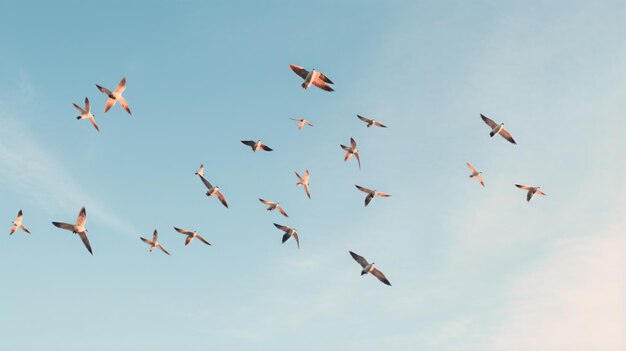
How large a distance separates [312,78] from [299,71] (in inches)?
44.0

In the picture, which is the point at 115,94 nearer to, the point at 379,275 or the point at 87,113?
the point at 87,113

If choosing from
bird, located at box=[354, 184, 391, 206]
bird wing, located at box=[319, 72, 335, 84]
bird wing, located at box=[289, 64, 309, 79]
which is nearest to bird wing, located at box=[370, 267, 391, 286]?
bird, located at box=[354, 184, 391, 206]

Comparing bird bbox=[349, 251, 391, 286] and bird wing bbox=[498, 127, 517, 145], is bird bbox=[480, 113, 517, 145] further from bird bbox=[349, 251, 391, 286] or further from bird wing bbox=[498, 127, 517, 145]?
bird bbox=[349, 251, 391, 286]

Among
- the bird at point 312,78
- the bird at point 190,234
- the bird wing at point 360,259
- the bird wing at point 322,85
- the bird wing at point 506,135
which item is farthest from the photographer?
the bird at point 190,234

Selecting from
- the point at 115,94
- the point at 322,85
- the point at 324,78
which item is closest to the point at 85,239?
the point at 115,94

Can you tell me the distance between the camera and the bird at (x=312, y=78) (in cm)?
4616

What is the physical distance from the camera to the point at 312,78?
4631 cm

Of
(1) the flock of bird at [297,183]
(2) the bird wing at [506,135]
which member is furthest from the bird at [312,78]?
(2) the bird wing at [506,135]

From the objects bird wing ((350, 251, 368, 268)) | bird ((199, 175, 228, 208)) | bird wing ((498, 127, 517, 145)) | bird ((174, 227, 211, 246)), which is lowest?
bird wing ((350, 251, 368, 268))

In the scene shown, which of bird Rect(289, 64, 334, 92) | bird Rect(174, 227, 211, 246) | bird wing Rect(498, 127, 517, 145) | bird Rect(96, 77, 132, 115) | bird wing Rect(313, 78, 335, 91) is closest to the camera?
bird Rect(289, 64, 334, 92)

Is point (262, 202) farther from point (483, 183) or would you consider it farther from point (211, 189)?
point (483, 183)

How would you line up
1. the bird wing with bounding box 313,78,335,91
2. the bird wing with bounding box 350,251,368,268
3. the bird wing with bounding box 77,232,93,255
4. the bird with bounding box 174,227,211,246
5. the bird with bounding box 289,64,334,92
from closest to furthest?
the bird with bounding box 289,64,334,92, the bird wing with bounding box 313,78,335,91, the bird wing with bounding box 350,251,368,268, the bird wing with bounding box 77,232,93,255, the bird with bounding box 174,227,211,246

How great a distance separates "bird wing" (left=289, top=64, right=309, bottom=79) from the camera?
46.2m

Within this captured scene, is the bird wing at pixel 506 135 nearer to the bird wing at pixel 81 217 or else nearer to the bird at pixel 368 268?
the bird at pixel 368 268
